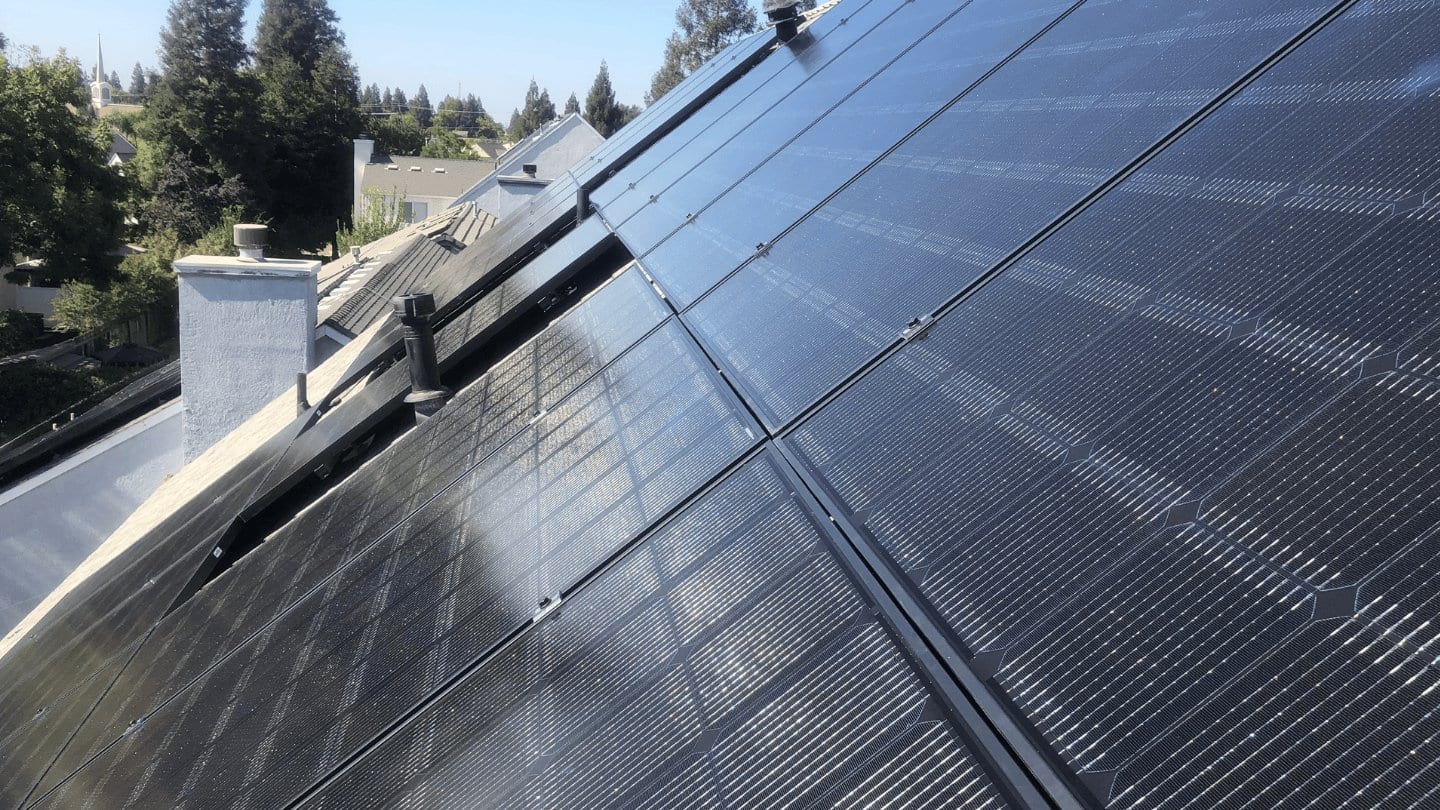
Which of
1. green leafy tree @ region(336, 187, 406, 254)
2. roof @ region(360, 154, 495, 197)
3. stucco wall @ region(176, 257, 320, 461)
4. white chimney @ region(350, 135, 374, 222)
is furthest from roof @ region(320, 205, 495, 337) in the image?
roof @ region(360, 154, 495, 197)

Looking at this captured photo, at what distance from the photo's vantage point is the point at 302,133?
6600 cm

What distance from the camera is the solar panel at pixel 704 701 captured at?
7.34ft

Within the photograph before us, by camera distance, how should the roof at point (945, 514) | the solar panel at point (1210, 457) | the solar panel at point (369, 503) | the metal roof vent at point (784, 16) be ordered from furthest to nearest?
1. the metal roof vent at point (784, 16)
2. the solar panel at point (369, 503)
3. the roof at point (945, 514)
4. the solar panel at point (1210, 457)

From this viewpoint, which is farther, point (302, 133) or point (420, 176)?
point (302, 133)

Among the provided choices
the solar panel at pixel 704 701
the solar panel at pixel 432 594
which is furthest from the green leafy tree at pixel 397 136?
the solar panel at pixel 704 701

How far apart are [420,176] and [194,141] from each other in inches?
544

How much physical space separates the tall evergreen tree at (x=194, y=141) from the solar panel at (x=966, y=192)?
205 feet

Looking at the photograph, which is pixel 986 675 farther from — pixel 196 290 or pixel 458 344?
pixel 196 290

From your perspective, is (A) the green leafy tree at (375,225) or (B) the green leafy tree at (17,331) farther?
(A) the green leafy tree at (375,225)

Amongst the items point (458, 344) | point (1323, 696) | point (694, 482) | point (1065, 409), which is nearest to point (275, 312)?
point (458, 344)

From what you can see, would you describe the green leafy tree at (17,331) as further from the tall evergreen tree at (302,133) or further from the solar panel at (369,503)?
the solar panel at (369,503)

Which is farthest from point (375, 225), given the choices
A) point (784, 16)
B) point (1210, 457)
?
point (1210, 457)

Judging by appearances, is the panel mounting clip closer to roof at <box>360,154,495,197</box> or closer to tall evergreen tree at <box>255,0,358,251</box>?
roof at <box>360,154,495,197</box>

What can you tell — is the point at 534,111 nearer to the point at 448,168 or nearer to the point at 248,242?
the point at 448,168
